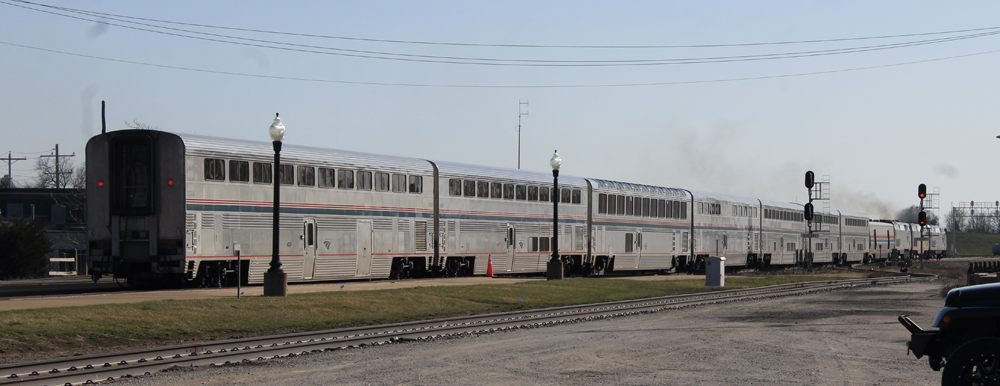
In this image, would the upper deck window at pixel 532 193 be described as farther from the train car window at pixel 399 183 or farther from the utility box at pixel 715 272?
the train car window at pixel 399 183

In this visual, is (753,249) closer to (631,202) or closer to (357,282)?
(631,202)

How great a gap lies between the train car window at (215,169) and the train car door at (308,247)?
3.20 m

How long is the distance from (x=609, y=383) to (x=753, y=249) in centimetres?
5061

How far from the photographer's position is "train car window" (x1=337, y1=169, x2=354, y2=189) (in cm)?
2961

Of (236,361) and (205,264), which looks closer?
(236,361)

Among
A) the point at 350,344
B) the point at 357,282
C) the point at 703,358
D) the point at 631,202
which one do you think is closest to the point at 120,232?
the point at 357,282

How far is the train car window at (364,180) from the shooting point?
99.9 feet

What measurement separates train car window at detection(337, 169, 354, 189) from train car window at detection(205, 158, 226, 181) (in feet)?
14.4

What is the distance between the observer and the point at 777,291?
34.3 meters

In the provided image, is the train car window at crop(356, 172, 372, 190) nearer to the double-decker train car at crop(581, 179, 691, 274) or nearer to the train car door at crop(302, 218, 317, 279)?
the train car door at crop(302, 218, 317, 279)

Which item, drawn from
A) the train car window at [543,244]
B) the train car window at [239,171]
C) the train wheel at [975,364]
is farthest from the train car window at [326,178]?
the train wheel at [975,364]

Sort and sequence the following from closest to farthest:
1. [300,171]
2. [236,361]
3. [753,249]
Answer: [236,361] → [300,171] → [753,249]

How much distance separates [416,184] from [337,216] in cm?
411

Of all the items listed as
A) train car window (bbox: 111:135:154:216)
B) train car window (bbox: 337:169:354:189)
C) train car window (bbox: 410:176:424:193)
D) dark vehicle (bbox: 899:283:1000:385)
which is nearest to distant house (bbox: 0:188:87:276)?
train car window (bbox: 410:176:424:193)
